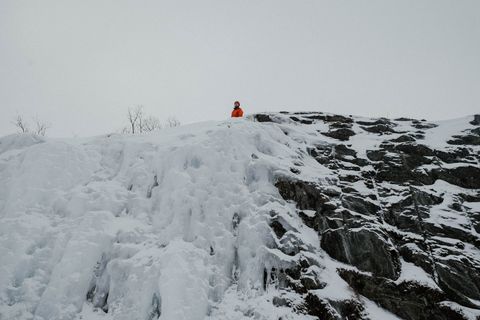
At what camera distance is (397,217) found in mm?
Result: 8234

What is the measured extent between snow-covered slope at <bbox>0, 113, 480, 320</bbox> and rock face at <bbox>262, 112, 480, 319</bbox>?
5 cm

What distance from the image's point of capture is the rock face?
643 cm

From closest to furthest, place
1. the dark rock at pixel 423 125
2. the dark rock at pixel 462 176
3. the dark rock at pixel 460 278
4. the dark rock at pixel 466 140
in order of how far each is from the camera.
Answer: the dark rock at pixel 460 278 → the dark rock at pixel 462 176 → the dark rock at pixel 466 140 → the dark rock at pixel 423 125

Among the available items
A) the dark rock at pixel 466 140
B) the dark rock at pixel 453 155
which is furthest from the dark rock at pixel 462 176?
the dark rock at pixel 466 140

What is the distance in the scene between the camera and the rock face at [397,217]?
6.43m

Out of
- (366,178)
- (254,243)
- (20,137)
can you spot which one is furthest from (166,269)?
(20,137)

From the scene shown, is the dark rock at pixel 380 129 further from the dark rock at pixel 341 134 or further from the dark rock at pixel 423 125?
the dark rock at pixel 423 125

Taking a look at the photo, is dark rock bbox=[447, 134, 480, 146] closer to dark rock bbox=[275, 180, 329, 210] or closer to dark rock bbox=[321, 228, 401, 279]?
dark rock bbox=[321, 228, 401, 279]

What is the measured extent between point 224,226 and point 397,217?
586 cm

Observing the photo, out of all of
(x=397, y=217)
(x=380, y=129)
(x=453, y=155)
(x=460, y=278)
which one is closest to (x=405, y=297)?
(x=460, y=278)

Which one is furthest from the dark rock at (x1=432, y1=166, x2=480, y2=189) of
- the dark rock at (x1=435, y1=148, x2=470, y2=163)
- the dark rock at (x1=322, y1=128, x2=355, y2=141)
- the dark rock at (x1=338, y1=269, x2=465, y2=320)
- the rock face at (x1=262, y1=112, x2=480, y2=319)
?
the dark rock at (x1=338, y1=269, x2=465, y2=320)

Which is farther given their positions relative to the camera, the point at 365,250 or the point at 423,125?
the point at 423,125

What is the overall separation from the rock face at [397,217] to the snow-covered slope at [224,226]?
5 centimetres

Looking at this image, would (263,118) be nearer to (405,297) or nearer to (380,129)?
(380,129)
